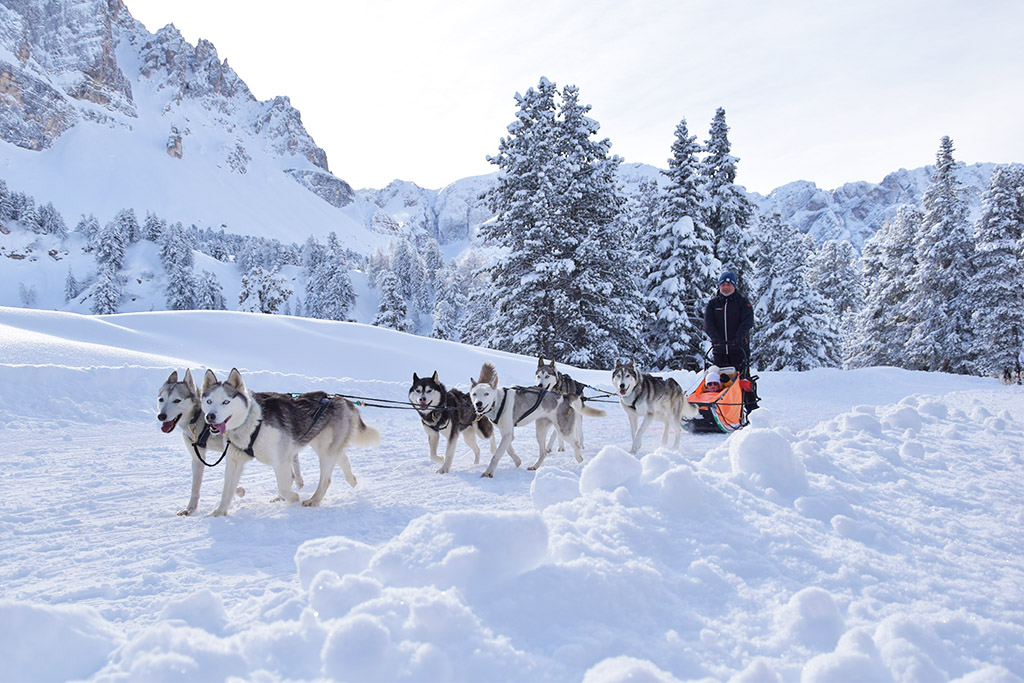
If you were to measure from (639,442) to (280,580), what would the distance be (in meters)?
5.20

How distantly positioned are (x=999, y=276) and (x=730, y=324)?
27533 millimetres

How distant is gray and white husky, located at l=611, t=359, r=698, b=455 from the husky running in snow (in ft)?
15.7

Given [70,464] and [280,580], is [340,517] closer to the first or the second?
[280,580]

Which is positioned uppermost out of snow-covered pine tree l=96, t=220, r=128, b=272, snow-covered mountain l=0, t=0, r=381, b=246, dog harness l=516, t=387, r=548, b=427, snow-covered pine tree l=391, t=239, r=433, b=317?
snow-covered mountain l=0, t=0, r=381, b=246

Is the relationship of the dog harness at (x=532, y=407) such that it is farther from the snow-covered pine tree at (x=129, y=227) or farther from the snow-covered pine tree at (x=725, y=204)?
the snow-covered pine tree at (x=129, y=227)

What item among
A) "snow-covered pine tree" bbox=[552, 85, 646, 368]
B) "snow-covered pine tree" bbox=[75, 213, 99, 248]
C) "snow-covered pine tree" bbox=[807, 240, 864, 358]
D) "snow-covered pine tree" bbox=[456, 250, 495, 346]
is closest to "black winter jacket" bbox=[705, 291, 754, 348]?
"snow-covered pine tree" bbox=[552, 85, 646, 368]

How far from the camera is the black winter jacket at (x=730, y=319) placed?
7957 mm

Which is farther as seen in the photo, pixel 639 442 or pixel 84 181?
pixel 84 181

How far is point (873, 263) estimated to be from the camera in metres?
37.8

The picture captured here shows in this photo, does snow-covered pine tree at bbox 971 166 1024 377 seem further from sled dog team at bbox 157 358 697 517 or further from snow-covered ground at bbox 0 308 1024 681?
sled dog team at bbox 157 358 697 517

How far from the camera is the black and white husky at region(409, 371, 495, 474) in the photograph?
626 cm

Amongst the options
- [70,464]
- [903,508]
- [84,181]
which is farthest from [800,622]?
[84,181]

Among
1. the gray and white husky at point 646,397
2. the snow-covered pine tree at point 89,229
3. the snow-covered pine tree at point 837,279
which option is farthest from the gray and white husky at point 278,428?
the snow-covered pine tree at point 89,229

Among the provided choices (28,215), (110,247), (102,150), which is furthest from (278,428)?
(102,150)
